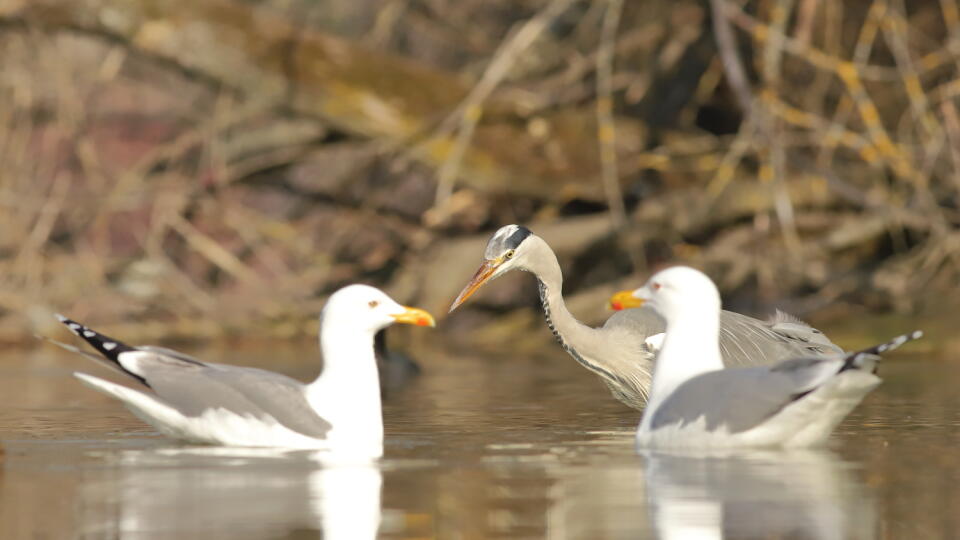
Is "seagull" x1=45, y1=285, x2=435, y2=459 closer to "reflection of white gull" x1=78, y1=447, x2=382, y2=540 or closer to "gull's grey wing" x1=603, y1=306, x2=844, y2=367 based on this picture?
"reflection of white gull" x1=78, y1=447, x2=382, y2=540

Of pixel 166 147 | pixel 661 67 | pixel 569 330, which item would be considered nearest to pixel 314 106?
pixel 166 147

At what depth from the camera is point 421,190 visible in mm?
20938

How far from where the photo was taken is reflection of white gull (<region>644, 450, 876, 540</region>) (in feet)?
18.5

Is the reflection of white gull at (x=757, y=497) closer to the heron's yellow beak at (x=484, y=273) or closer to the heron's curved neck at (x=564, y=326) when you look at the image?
the heron's curved neck at (x=564, y=326)

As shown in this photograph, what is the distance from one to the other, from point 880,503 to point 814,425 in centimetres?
150

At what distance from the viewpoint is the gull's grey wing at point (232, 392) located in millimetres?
8000

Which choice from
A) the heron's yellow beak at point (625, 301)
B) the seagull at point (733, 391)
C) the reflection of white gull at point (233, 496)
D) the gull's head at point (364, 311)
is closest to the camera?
the reflection of white gull at point (233, 496)

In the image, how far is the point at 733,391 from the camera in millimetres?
7586

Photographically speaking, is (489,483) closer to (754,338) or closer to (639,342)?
(639,342)

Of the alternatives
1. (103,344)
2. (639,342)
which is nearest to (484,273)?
(639,342)

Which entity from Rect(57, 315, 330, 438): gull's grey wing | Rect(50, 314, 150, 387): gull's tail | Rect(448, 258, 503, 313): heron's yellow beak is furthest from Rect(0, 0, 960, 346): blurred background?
Rect(50, 314, 150, 387): gull's tail

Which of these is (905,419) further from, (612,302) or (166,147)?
(166,147)

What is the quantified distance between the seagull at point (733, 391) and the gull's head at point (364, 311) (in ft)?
3.94

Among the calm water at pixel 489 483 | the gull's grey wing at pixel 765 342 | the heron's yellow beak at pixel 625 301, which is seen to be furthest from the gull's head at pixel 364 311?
the gull's grey wing at pixel 765 342
